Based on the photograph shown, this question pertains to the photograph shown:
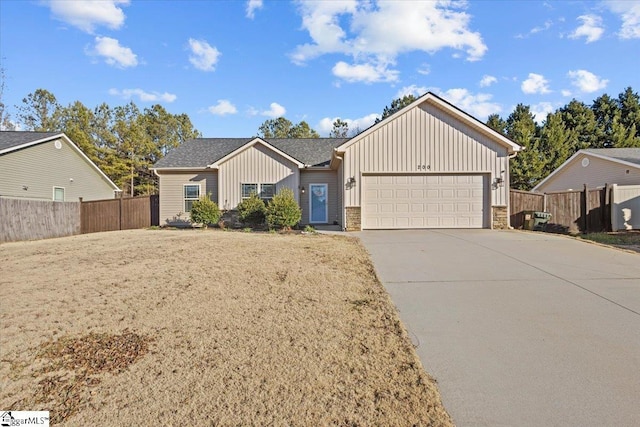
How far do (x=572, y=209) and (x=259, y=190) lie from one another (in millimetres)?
13469

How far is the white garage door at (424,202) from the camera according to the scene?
13.4 m

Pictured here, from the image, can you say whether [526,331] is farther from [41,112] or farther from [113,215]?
[41,112]

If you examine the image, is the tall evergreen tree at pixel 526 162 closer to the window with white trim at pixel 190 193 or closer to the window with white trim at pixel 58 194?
the window with white trim at pixel 190 193

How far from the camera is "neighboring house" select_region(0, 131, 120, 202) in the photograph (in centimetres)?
1738

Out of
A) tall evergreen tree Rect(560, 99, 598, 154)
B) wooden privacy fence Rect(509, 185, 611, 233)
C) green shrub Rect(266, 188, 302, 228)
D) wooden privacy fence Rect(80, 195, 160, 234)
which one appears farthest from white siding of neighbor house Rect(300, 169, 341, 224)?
tall evergreen tree Rect(560, 99, 598, 154)

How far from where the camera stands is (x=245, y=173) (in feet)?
54.2

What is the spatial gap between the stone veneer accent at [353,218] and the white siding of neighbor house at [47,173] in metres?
17.1

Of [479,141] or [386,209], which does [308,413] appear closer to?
[386,209]

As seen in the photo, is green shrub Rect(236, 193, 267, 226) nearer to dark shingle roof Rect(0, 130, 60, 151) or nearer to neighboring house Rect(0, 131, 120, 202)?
neighboring house Rect(0, 131, 120, 202)

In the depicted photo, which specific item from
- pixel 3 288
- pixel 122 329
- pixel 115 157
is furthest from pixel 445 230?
pixel 115 157

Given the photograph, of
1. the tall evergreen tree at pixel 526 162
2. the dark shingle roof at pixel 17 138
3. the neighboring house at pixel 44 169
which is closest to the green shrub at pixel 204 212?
the neighboring house at pixel 44 169

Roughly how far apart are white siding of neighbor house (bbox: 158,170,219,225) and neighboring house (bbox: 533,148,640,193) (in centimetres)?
2092

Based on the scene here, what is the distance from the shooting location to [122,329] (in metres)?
4.02
